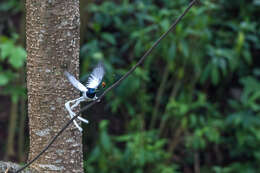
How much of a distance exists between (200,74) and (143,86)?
34cm

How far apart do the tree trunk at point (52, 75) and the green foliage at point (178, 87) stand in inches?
48.3

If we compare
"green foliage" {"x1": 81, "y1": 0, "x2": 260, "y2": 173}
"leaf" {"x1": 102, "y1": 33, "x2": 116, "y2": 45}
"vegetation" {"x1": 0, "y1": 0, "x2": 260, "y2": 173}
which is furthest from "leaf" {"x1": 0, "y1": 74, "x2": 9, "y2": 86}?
"leaf" {"x1": 102, "y1": 33, "x2": 116, "y2": 45}

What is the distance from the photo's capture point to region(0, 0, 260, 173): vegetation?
2246 millimetres

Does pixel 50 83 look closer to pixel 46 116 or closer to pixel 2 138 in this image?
pixel 46 116

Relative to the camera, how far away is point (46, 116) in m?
0.92

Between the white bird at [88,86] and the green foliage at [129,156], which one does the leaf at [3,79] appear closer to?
the green foliage at [129,156]

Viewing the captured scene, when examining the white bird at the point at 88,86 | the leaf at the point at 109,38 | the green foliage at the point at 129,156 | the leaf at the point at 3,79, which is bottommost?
the green foliage at the point at 129,156

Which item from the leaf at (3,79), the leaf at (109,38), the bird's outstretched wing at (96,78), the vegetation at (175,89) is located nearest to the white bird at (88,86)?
the bird's outstretched wing at (96,78)

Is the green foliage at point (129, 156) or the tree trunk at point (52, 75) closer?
the tree trunk at point (52, 75)

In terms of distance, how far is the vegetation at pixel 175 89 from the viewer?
2.25 meters

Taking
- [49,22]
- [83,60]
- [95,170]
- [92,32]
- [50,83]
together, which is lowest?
[95,170]

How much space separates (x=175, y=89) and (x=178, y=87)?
2 cm

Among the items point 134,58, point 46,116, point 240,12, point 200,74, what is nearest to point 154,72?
point 134,58

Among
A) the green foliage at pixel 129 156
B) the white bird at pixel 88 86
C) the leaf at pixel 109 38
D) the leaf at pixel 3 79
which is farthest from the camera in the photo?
the leaf at pixel 109 38
